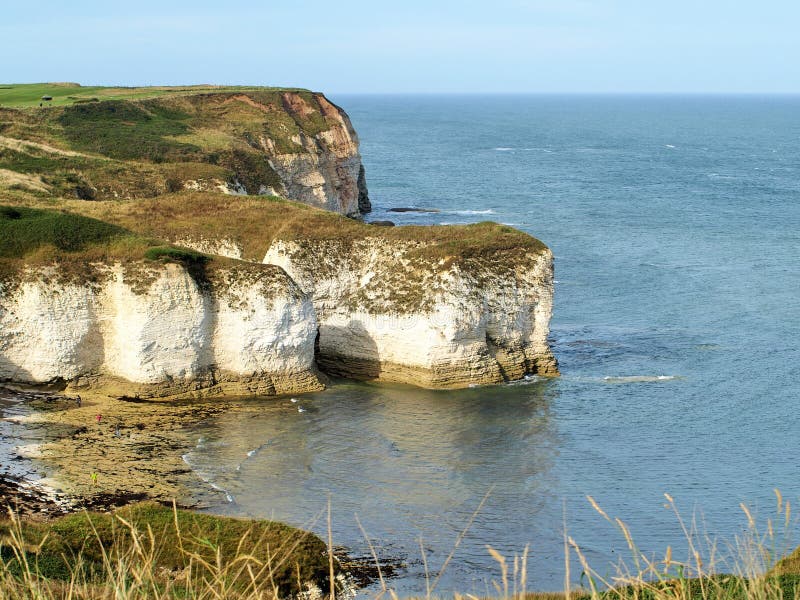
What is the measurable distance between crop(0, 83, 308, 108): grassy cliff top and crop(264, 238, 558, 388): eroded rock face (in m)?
42.4

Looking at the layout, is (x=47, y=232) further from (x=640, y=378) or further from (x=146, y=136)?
(x=146, y=136)

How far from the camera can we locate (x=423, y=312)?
43000mm

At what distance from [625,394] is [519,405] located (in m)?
4.97

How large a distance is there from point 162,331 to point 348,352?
28.6ft

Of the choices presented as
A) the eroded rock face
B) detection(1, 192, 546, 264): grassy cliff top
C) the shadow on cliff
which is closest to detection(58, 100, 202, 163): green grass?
detection(1, 192, 546, 264): grassy cliff top

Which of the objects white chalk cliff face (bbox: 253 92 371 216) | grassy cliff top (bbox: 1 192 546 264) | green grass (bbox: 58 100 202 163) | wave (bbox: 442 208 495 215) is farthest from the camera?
wave (bbox: 442 208 495 215)

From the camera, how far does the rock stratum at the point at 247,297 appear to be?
131 ft

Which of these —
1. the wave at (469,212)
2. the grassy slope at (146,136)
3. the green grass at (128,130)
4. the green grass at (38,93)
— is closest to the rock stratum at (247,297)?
the grassy slope at (146,136)

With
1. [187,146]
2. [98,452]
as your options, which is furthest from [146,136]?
[98,452]

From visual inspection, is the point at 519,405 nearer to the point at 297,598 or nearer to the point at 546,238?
the point at 297,598

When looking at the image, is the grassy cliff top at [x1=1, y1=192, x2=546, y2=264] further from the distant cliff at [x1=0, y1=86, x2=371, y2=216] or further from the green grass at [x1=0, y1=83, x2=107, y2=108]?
the green grass at [x1=0, y1=83, x2=107, y2=108]

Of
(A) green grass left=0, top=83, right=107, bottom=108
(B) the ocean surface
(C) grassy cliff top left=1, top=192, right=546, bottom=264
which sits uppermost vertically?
(A) green grass left=0, top=83, right=107, bottom=108

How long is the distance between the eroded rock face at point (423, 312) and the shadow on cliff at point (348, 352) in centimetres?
4

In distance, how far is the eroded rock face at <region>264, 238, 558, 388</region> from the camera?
43062 mm
